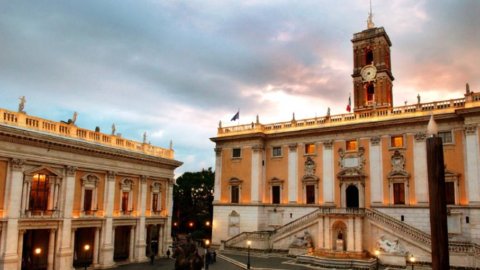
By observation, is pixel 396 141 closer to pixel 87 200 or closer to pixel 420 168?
pixel 420 168

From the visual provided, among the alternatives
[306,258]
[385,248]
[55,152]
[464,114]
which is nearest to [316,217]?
[306,258]

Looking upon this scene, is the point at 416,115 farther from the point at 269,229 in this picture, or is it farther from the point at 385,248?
the point at 269,229

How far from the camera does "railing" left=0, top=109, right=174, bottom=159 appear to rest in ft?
85.5

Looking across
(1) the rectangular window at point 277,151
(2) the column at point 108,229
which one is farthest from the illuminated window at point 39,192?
(1) the rectangular window at point 277,151

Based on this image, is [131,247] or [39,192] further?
[131,247]

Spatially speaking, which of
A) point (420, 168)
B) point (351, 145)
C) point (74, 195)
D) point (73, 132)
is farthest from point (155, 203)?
point (420, 168)

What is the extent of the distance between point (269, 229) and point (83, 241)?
18.9m

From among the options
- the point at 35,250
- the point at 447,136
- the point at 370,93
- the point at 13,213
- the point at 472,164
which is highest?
the point at 370,93

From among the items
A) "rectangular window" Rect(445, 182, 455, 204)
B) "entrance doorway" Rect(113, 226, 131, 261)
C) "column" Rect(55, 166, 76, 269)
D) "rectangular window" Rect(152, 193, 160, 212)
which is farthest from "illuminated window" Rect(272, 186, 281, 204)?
"column" Rect(55, 166, 76, 269)

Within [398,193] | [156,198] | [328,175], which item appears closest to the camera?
[398,193]

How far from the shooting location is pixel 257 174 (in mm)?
44188

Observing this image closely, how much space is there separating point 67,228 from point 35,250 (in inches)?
110

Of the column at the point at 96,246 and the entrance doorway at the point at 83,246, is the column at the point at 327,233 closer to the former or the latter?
the column at the point at 96,246

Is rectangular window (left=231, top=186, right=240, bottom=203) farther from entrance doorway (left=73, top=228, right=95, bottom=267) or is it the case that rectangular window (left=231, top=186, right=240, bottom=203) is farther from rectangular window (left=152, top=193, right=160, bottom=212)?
entrance doorway (left=73, top=228, right=95, bottom=267)
